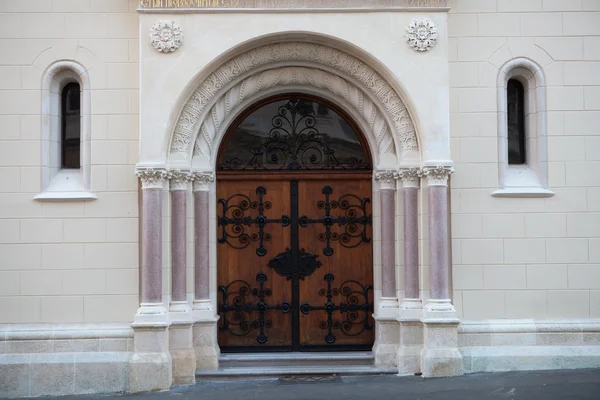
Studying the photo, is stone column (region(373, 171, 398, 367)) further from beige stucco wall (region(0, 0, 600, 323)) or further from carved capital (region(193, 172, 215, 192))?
carved capital (region(193, 172, 215, 192))

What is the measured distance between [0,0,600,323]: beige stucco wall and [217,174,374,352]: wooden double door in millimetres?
1154

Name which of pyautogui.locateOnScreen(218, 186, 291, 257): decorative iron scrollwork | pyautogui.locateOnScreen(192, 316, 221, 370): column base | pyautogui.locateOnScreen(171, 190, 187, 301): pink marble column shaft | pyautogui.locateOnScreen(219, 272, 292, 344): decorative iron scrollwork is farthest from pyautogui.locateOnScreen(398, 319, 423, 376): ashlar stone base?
pyautogui.locateOnScreen(171, 190, 187, 301): pink marble column shaft

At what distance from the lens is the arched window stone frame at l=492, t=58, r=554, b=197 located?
10.2m

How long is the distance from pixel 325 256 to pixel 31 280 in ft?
12.5

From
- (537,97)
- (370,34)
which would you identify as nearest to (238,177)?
(370,34)

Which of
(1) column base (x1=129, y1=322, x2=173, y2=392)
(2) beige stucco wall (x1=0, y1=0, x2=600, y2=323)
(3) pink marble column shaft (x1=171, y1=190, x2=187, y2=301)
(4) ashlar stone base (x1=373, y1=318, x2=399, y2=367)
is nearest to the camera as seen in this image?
(1) column base (x1=129, y1=322, x2=173, y2=392)

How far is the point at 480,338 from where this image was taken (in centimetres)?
1006

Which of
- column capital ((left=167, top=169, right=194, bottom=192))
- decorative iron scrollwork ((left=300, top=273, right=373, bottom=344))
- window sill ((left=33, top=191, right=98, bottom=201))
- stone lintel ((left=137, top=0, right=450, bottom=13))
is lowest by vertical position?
decorative iron scrollwork ((left=300, top=273, right=373, bottom=344))

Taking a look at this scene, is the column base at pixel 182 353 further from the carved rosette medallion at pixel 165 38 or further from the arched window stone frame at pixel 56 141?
the carved rosette medallion at pixel 165 38

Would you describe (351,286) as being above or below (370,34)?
below

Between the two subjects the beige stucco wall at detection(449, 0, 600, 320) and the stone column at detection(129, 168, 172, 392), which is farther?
the beige stucco wall at detection(449, 0, 600, 320)

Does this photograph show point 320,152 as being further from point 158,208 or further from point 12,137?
point 12,137

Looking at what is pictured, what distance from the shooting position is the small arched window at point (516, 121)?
10625 millimetres

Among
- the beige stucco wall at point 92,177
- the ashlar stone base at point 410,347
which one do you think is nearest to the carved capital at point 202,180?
the beige stucco wall at point 92,177
